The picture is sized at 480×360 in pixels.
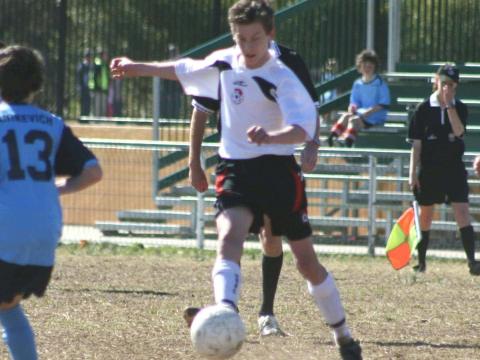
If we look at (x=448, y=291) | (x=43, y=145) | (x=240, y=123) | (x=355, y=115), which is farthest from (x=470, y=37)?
(x=43, y=145)

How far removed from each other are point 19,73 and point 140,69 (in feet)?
3.42

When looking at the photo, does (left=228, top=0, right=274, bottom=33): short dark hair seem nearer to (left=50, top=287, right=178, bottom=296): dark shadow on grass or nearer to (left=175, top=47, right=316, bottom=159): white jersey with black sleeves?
(left=175, top=47, right=316, bottom=159): white jersey with black sleeves

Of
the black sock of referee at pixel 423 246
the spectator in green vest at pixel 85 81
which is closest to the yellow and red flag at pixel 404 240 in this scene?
the black sock of referee at pixel 423 246

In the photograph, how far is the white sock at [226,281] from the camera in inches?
251

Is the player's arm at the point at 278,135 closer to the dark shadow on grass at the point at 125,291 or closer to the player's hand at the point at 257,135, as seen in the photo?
the player's hand at the point at 257,135

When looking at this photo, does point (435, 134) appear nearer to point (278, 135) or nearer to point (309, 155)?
point (309, 155)

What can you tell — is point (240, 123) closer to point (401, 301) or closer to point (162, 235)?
point (401, 301)

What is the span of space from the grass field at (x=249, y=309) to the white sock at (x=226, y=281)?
3.16ft

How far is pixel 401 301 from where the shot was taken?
33.7 ft

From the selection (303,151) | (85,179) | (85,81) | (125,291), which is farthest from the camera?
(85,81)

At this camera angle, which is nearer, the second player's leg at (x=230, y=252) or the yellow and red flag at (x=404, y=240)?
the second player's leg at (x=230, y=252)

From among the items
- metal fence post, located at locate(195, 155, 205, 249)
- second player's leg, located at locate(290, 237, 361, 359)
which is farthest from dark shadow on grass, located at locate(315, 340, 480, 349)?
metal fence post, located at locate(195, 155, 205, 249)

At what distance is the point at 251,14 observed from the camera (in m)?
6.50

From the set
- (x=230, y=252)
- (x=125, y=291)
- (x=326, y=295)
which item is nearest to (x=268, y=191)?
(x=230, y=252)
